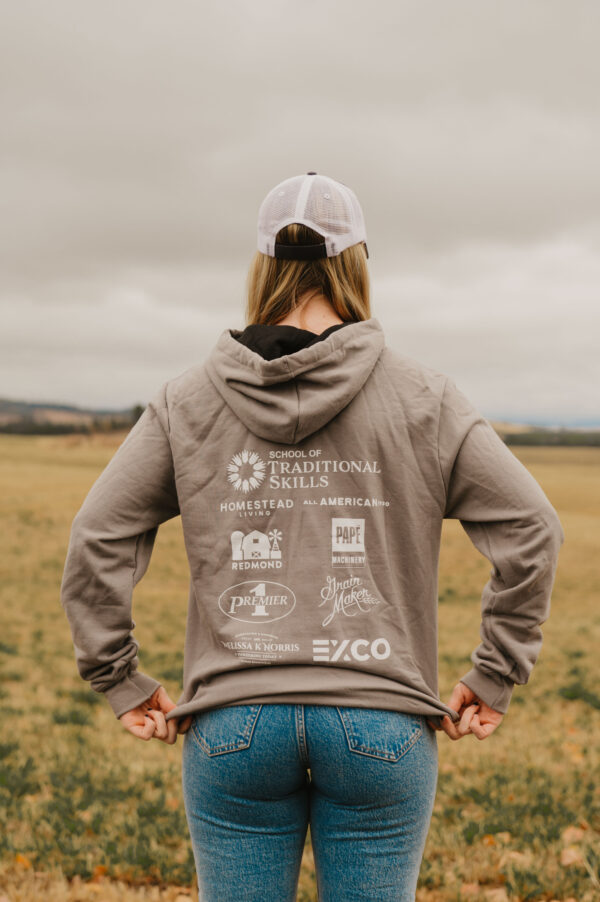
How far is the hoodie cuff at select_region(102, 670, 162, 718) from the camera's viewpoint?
7.47ft

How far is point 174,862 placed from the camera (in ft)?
14.3

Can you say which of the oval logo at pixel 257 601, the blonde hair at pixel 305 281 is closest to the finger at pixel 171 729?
the oval logo at pixel 257 601

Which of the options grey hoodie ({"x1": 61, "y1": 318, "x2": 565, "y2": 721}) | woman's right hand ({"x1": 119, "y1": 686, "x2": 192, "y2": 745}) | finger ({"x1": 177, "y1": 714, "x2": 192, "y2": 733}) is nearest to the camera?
grey hoodie ({"x1": 61, "y1": 318, "x2": 565, "y2": 721})

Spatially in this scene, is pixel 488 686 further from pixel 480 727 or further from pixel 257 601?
pixel 257 601

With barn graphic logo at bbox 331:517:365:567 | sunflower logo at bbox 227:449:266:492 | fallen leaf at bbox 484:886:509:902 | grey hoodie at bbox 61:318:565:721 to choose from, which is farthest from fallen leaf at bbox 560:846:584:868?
sunflower logo at bbox 227:449:266:492

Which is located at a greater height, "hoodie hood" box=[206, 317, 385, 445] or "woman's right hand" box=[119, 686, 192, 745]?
"hoodie hood" box=[206, 317, 385, 445]

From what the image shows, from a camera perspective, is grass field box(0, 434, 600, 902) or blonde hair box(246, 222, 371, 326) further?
grass field box(0, 434, 600, 902)

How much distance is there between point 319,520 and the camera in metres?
1.98

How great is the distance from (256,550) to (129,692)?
634 mm

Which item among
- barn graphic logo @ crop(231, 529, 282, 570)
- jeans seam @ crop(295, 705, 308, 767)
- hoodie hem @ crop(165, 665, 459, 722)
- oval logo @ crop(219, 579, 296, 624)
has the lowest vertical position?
jeans seam @ crop(295, 705, 308, 767)

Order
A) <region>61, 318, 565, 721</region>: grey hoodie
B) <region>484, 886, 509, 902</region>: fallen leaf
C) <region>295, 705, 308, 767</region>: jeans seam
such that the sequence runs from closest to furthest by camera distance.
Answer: <region>295, 705, 308, 767</region>: jeans seam → <region>61, 318, 565, 721</region>: grey hoodie → <region>484, 886, 509, 902</region>: fallen leaf

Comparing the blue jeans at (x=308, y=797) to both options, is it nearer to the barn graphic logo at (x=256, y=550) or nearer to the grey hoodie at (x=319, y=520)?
the grey hoodie at (x=319, y=520)

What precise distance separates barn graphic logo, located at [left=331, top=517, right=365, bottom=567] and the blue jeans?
1.12ft

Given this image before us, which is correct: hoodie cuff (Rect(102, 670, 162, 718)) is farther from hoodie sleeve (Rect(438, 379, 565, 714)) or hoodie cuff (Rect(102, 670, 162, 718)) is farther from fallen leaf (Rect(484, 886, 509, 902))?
fallen leaf (Rect(484, 886, 509, 902))
